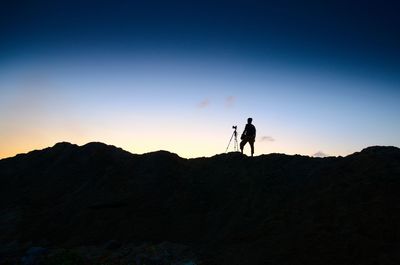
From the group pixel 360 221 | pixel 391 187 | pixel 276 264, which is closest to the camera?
pixel 276 264

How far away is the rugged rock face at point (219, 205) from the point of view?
15.6 m

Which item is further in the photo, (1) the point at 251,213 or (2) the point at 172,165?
(2) the point at 172,165

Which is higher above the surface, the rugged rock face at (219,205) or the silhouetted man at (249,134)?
the silhouetted man at (249,134)

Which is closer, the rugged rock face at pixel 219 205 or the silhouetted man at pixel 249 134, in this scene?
the rugged rock face at pixel 219 205

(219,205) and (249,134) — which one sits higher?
(249,134)

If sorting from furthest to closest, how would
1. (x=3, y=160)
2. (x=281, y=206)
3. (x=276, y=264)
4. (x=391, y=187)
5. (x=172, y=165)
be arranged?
(x=3, y=160)
(x=172, y=165)
(x=281, y=206)
(x=391, y=187)
(x=276, y=264)

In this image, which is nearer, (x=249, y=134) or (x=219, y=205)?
(x=219, y=205)

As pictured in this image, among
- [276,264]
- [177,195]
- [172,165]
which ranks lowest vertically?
[276,264]

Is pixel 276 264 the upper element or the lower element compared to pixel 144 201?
lower

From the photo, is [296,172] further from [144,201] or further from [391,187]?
[144,201]

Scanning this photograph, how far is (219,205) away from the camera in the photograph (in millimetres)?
21422

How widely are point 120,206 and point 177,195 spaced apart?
3350mm

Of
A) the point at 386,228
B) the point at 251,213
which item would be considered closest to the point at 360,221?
the point at 386,228

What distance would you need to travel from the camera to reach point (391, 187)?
17.7 metres
